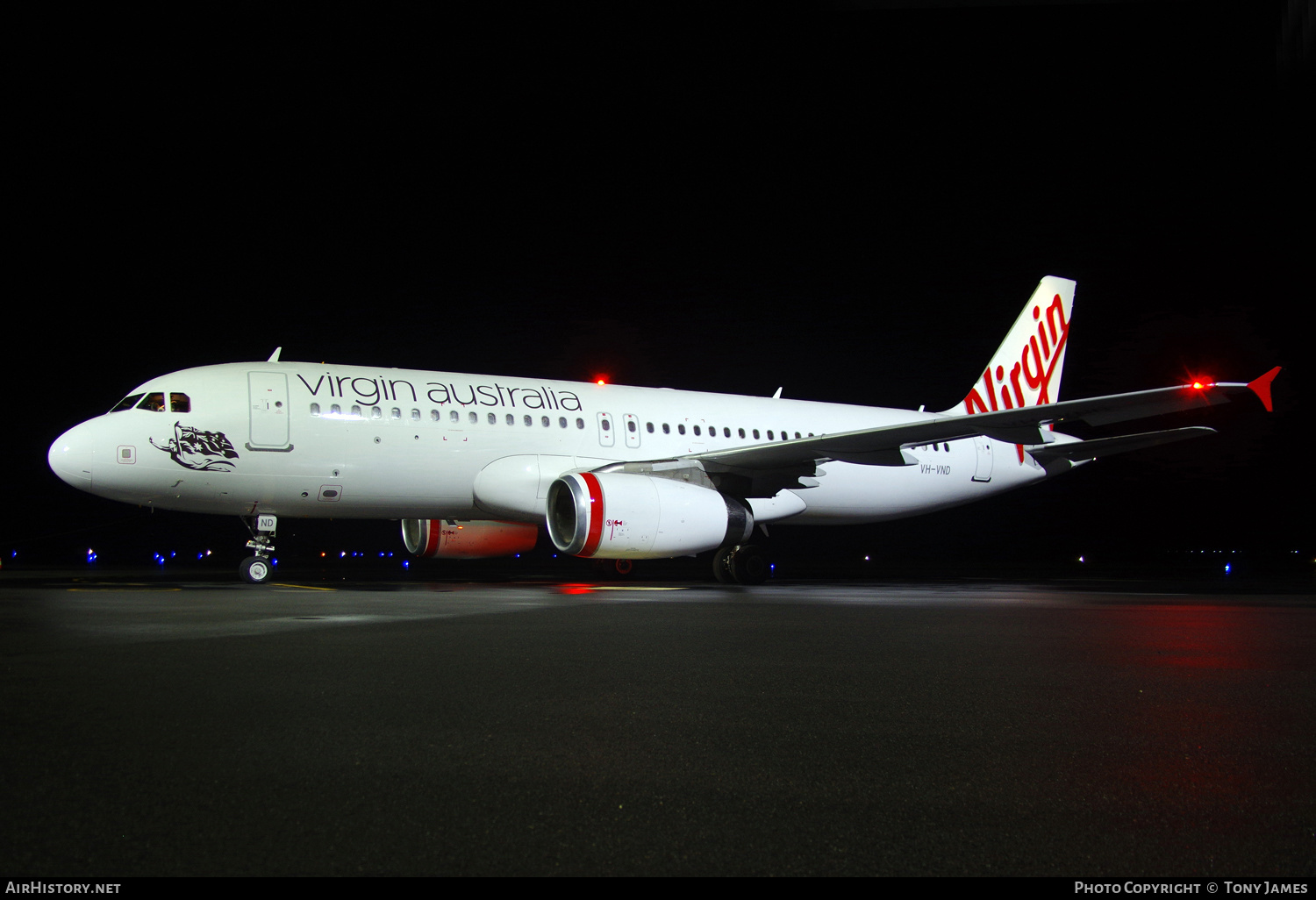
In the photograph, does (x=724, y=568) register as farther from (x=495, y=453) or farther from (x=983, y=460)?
(x=983, y=460)

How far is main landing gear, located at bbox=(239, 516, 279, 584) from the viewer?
1349 centimetres

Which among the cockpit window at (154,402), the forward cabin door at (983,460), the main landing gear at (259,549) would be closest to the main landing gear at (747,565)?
the forward cabin door at (983,460)

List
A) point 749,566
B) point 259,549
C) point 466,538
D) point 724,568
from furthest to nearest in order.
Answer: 1. point 466,538
2. point 724,568
3. point 749,566
4. point 259,549

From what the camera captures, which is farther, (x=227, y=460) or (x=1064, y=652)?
(x=227, y=460)

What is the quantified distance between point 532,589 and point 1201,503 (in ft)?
80.4

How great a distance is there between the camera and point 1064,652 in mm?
5910

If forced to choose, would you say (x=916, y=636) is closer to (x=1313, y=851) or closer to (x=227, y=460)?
(x=1313, y=851)

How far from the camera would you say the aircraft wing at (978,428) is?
520 inches

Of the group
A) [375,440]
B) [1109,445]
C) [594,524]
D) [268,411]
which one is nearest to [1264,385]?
[1109,445]

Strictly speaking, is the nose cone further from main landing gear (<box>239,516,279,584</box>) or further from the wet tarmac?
the wet tarmac

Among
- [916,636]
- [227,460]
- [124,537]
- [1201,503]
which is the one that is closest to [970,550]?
[1201,503]

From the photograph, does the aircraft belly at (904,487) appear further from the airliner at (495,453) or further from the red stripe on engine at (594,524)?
the red stripe on engine at (594,524)

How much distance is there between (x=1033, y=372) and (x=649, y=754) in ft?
68.6

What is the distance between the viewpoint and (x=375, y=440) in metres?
14.4
